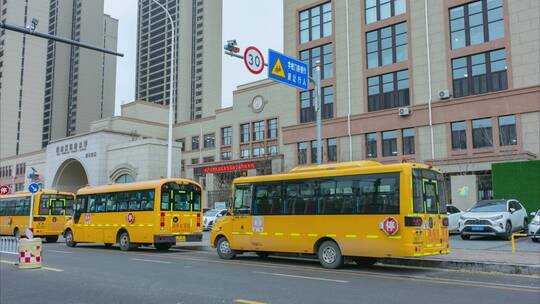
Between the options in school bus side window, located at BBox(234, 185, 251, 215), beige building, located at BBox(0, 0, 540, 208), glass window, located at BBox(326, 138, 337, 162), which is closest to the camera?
school bus side window, located at BBox(234, 185, 251, 215)

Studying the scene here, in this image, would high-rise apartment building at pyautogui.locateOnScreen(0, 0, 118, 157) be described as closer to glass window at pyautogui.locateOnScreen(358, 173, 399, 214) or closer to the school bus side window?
the school bus side window

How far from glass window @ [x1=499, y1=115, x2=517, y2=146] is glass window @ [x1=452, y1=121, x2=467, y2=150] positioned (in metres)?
Result: 2.75

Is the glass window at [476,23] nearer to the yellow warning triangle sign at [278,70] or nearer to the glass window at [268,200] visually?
the yellow warning triangle sign at [278,70]

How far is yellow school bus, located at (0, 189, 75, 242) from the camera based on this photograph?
1172 inches

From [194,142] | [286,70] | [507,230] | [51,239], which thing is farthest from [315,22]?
[194,142]

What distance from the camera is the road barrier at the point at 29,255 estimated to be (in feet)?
48.7

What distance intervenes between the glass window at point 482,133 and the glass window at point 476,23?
634cm

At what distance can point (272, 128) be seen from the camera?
63688 mm

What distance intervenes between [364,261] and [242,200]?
457 centimetres

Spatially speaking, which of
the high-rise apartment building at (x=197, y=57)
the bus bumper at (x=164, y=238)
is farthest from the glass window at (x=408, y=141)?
the high-rise apartment building at (x=197, y=57)

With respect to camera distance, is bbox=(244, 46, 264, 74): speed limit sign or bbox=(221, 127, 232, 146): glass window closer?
bbox=(244, 46, 264, 74): speed limit sign

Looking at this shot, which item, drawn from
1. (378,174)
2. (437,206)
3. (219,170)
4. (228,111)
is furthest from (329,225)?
(228,111)

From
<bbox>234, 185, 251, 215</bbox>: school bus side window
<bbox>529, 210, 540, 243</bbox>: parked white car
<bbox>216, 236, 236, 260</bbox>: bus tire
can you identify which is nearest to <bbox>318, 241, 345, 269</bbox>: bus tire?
<bbox>234, 185, 251, 215</bbox>: school bus side window

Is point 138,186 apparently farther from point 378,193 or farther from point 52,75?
point 52,75
